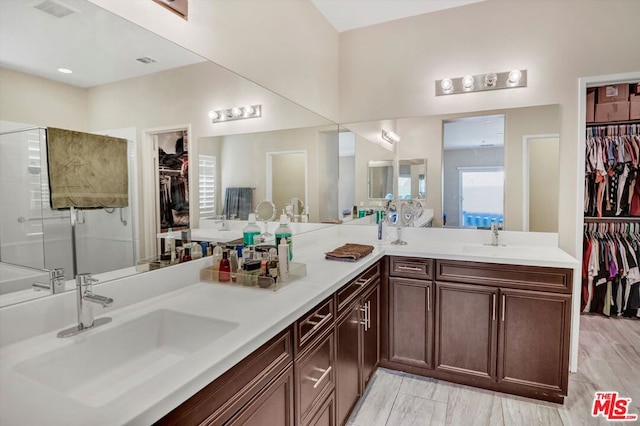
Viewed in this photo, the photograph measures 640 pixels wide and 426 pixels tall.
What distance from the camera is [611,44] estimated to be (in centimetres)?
243

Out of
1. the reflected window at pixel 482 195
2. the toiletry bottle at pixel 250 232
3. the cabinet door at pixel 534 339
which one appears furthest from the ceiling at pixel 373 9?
the cabinet door at pixel 534 339

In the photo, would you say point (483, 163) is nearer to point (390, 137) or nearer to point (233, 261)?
point (390, 137)

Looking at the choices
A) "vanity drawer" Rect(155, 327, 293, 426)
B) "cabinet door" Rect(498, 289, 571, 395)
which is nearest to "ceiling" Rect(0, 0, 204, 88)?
"vanity drawer" Rect(155, 327, 293, 426)

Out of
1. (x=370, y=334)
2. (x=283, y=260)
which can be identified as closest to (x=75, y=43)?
(x=283, y=260)

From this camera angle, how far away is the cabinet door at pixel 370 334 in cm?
211

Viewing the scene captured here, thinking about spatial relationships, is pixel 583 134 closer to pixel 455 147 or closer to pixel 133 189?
pixel 455 147

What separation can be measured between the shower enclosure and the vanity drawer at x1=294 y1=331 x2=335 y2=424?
86 cm

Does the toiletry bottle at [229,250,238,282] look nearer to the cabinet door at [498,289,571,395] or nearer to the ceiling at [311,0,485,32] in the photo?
the cabinet door at [498,289,571,395]

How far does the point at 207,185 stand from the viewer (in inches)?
70.0

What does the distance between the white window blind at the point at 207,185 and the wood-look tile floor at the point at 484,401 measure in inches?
58.4

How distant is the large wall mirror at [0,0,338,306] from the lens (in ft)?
3.30

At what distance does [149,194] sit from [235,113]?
2.56 ft

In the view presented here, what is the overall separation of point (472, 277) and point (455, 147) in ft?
3.83

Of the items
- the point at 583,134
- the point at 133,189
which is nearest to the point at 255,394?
the point at 133,189
